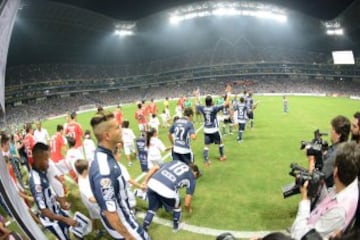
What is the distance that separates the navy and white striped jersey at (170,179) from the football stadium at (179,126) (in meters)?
0.03

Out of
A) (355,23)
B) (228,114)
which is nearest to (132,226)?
(228,114)

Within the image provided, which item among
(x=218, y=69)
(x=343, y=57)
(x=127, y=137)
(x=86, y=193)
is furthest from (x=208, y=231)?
(x=343, y=57)

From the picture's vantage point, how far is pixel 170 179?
6551 millimetres

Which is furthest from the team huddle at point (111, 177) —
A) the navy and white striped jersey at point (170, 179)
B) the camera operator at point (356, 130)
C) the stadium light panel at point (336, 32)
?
the stadium light panel at point (336, 32)

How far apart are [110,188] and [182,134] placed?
588 centimetres

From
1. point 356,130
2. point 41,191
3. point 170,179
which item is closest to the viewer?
point 41,191

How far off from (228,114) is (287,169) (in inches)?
A: 288

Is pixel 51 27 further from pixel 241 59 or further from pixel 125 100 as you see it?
pixel 241 59

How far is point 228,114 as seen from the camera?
1823cm

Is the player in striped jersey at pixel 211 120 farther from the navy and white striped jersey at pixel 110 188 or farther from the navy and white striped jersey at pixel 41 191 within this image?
the navy and white striped jersey at pixel 110 188

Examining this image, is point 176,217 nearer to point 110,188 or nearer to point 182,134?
point 182,134

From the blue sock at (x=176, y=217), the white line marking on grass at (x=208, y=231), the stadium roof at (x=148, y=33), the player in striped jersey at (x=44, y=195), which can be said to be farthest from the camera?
the stadium roof at (x=148, y=33)

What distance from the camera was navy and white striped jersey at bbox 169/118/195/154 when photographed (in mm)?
9688

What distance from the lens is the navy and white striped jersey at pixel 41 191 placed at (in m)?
4.83
